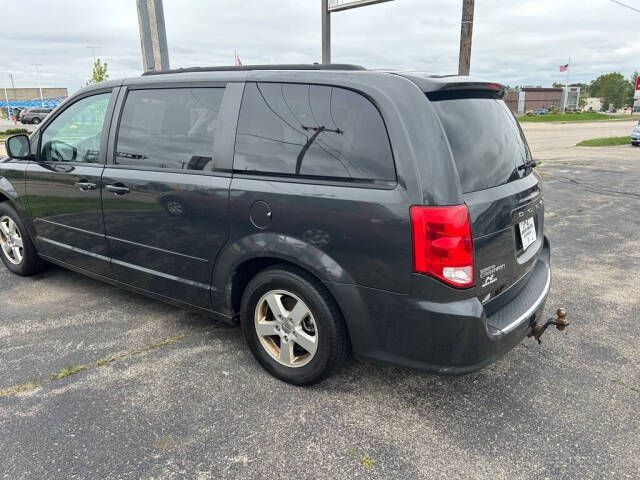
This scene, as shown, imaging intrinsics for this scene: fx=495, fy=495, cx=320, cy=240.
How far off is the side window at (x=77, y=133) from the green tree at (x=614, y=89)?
154 metres

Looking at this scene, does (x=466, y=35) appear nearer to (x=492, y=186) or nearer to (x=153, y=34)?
(x=153, y=34)

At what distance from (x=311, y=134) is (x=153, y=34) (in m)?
8.49

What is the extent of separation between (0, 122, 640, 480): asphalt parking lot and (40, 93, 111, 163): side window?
1.22m

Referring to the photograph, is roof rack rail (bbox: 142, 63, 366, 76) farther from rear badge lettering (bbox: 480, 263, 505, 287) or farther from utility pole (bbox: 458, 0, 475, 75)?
utility pole (bbox: 458, 0, 475, 75)

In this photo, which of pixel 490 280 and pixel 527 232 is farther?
pixel 527 232

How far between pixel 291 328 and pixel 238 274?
18.9 inches

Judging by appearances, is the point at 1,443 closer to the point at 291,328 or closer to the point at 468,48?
the point at 291,328

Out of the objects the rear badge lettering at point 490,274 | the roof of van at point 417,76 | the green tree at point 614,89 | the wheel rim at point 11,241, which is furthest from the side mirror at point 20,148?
the green tree at point 614,89

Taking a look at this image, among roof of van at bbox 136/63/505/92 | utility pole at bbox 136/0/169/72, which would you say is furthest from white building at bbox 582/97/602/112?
roof of van at bbox 136/63/505/92

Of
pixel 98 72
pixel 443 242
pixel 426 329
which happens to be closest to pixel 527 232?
pixel 443 242

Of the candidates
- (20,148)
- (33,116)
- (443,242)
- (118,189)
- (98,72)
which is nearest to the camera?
(443,242)

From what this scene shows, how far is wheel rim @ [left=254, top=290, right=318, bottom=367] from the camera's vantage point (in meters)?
2.77

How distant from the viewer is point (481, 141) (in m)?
2.57

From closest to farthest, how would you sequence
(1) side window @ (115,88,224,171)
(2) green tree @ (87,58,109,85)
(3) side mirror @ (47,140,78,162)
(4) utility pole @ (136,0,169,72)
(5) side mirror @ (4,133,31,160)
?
(1) side window @ (115,88,224,171) < (3) side mirror @ (47,140,78,162) < (5) side mirror @ (4,133,31,160) < (4) utility pole @ (136,0,169,72) < (2) green tree @ (87,58,109,85)
